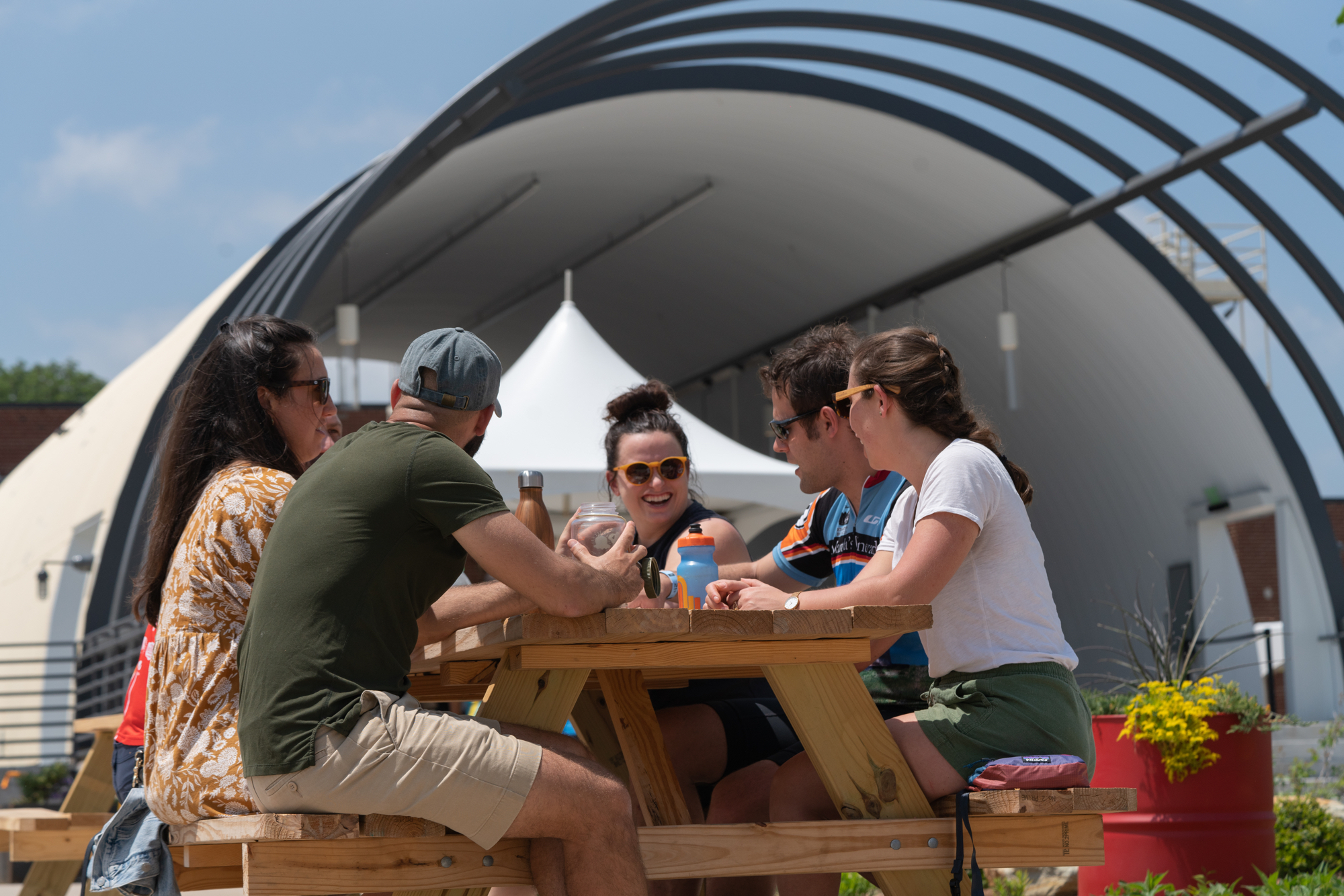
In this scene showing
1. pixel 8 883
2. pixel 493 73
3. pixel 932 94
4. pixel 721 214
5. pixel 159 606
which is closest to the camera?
pixel 159 606

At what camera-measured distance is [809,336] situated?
11.2 feet

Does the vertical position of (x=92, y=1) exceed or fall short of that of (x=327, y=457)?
it exceeds it

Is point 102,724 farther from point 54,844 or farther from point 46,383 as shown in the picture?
point 46,383

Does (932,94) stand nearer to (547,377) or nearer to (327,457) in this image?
(547,377)

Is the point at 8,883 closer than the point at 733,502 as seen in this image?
Yes

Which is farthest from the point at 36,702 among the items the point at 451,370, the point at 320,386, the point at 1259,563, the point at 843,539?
the point at 1259,563

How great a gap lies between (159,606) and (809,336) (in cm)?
172

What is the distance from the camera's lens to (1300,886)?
12.1ft

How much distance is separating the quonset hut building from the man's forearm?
190 inches

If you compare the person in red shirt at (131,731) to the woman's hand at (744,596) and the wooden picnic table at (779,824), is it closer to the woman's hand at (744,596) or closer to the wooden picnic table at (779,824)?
the wooden picnic table at (779,824)

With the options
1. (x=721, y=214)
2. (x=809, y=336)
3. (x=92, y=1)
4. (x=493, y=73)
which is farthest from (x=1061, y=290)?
(x=809, y=336)

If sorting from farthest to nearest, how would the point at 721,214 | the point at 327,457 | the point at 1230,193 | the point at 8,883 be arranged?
the point at 721,214
the point at 1230,193
the point at 8,883
the point at 327,457

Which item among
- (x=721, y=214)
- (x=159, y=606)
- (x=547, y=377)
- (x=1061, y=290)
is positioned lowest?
(x=159, y=606)

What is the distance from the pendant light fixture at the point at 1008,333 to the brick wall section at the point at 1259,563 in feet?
44.2
